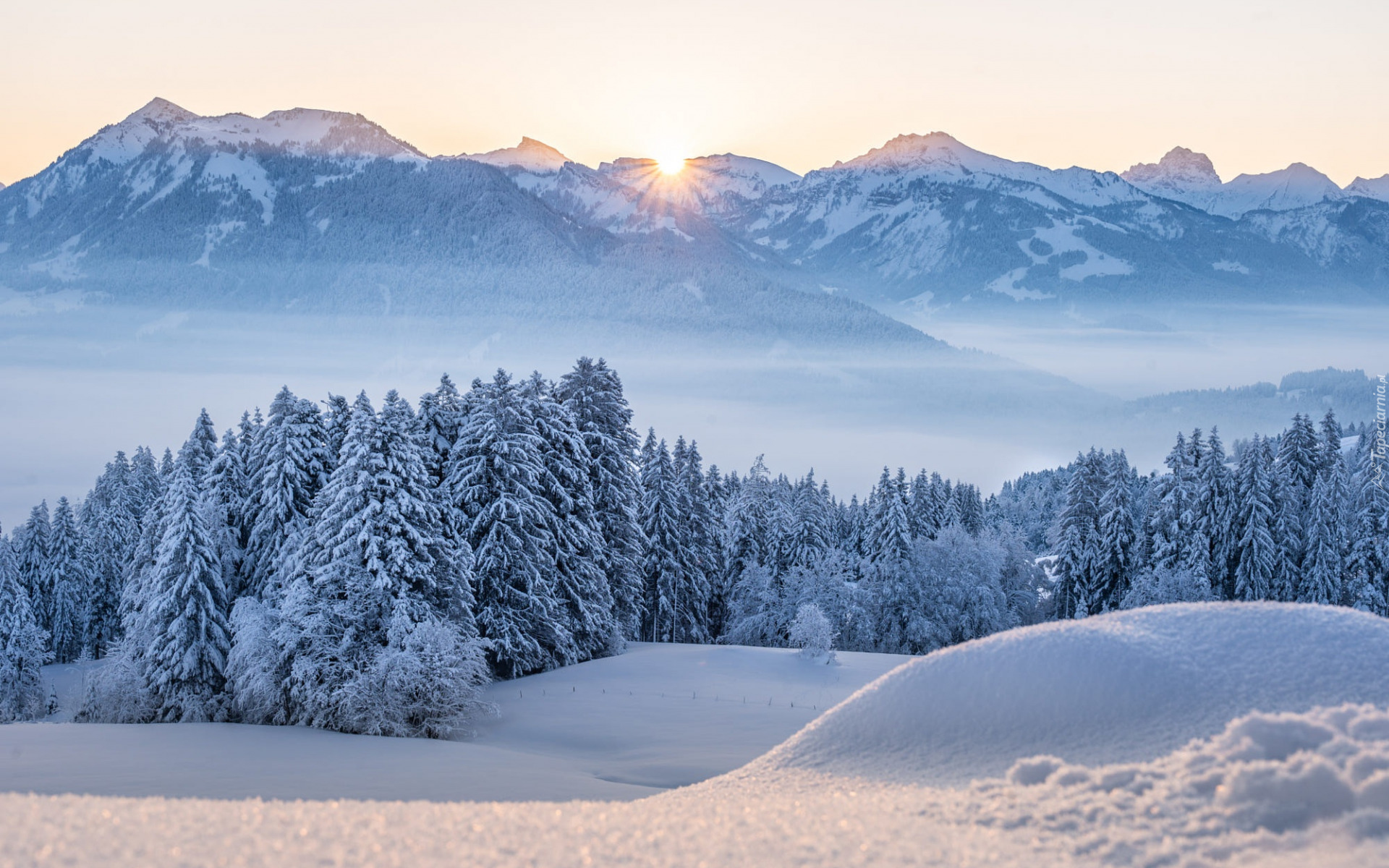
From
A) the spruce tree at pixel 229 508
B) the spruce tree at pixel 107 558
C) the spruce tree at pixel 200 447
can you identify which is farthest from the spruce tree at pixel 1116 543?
the spruce tree at pixel 107 558

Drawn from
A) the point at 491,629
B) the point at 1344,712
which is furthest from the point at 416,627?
the point at 1344,712

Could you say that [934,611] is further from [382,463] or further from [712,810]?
[712,810]

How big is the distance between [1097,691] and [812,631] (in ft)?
108

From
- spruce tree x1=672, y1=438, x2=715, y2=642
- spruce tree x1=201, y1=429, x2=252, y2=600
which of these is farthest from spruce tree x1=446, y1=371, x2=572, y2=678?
spruce tree x1=672, y1=438, x2=715, y2=642

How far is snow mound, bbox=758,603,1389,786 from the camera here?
42.5ft

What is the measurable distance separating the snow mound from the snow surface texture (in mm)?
8767

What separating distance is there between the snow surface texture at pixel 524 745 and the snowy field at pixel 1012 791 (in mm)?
8773

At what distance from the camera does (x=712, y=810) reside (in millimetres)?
11969

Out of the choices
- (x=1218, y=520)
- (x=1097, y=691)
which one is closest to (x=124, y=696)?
(x=1097, y=691)

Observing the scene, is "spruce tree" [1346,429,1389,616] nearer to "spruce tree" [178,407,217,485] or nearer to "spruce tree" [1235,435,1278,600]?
"spruce tree" [1235,435,1278,600]

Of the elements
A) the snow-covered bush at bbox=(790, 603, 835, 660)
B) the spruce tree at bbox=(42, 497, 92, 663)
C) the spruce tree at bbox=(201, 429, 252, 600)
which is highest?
the spruce tree at bbox=(201, 429, 252, 600)

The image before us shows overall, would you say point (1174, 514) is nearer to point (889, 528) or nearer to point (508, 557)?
point (889, 528)

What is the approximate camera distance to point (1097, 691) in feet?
45.3

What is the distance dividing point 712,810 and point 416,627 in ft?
67.5
